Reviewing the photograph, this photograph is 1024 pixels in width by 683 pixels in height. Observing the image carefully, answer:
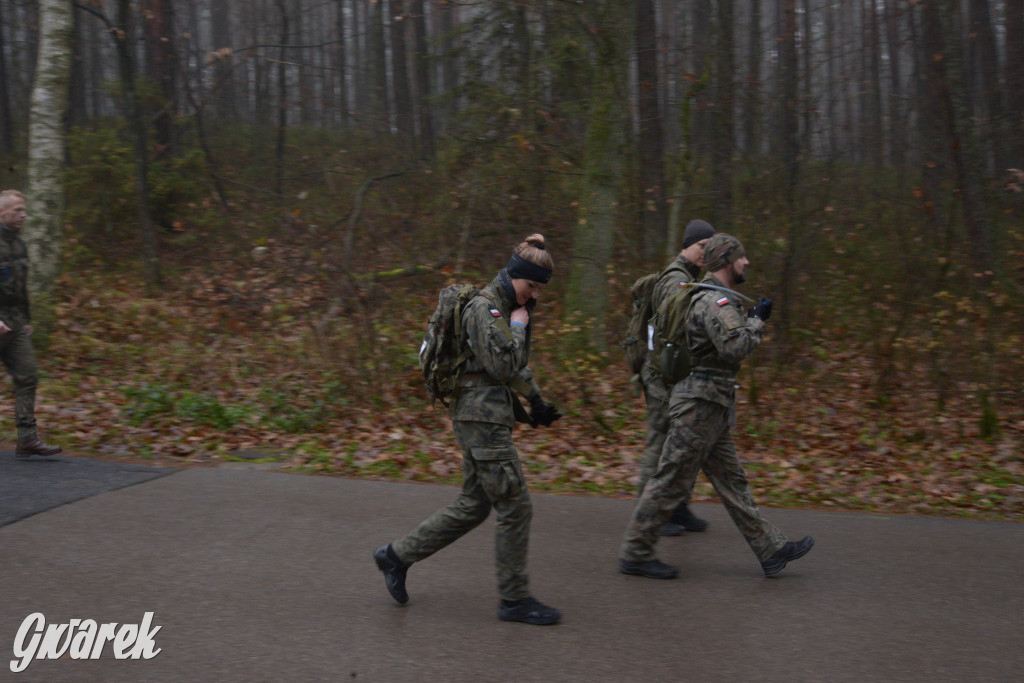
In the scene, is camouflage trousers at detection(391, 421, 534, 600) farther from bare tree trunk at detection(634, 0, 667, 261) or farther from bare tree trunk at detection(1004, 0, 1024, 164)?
bare tree trunk at detection(1004, 0, 1024, 164)

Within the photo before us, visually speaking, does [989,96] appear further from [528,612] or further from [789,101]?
[528,612]

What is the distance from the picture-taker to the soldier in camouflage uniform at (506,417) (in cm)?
459

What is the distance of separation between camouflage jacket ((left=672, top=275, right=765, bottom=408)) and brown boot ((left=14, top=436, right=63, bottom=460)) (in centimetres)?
537

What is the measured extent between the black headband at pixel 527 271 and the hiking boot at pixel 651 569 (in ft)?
6.20

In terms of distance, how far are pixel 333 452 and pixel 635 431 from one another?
313cm

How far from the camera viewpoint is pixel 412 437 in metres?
9.30

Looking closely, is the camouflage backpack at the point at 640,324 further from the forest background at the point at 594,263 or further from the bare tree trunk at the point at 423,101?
the bare tree trunk at the point at 423,101

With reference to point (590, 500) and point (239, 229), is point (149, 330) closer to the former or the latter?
point (239, 229)

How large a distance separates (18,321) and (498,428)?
5.04 meters

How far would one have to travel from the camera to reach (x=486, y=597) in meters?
5.07

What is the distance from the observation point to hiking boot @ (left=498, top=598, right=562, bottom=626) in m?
4.66

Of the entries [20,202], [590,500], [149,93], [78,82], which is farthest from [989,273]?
[78,82]

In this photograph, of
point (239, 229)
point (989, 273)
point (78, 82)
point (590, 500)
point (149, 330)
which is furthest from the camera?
point (78, 82)

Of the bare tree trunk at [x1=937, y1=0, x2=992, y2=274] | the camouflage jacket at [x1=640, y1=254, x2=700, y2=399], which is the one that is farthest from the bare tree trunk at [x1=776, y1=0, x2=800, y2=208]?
the camouflage jacket at [x1=640, y1=254, x2=700, y2=399]
